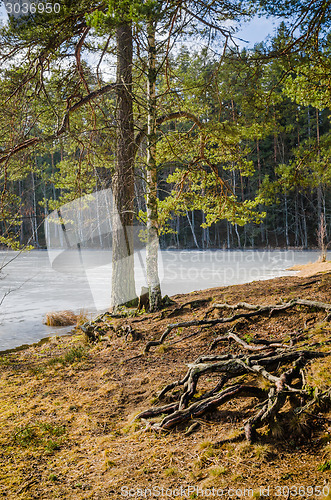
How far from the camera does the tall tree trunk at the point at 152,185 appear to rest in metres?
7.38

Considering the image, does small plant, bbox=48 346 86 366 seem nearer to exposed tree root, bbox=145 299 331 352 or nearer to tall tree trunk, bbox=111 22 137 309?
exposed tree root, bbox=145 299 331 352

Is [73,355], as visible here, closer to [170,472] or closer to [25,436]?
[25,436]

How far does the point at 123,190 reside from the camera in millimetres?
8805

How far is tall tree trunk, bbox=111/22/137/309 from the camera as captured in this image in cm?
847

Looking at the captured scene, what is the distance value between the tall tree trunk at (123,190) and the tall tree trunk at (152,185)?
873 mm

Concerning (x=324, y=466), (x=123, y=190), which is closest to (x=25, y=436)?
(x=324, y=466)

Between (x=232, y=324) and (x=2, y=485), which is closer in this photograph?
(x=2, y=485)

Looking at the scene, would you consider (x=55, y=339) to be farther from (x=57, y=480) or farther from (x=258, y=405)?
(x=258, y=405)

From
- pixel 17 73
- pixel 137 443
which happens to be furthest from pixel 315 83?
pixel 137 443

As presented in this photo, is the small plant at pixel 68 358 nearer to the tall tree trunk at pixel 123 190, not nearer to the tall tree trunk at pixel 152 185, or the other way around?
the tall tree trunk at pixel 152 185

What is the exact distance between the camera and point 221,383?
3.38 metres

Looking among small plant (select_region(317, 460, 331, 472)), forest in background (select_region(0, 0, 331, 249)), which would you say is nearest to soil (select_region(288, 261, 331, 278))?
forest in background (select_region(0, 0, 331, 249))

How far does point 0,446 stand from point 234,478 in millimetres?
2377

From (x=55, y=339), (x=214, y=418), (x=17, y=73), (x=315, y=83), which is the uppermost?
(x=17, y=73)
